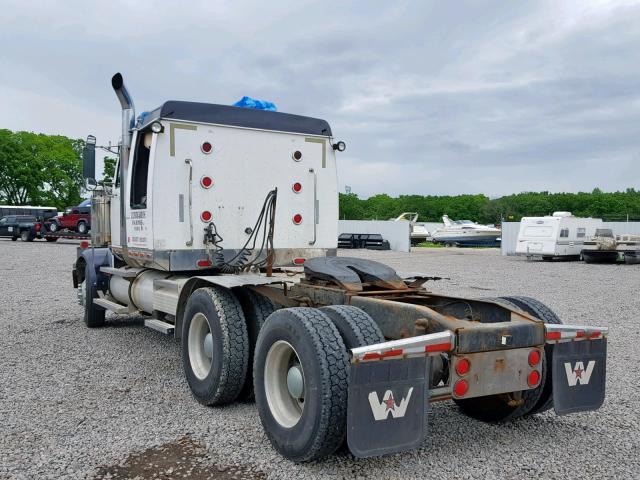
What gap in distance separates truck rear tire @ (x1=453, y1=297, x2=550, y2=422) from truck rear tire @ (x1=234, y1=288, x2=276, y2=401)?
1778mm

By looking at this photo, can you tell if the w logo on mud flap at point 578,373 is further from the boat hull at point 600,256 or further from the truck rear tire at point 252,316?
the boat hull at point 600,256

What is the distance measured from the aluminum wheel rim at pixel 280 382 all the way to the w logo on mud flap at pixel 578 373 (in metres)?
1.89

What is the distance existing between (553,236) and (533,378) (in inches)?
969

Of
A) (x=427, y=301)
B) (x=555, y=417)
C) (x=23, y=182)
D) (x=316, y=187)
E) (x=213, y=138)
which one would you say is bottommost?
(x=555, y=417)

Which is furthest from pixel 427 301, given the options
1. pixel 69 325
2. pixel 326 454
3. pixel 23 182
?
pixel 23 182

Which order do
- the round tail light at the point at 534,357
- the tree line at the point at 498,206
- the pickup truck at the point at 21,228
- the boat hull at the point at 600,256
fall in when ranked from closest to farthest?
the round tail light at the point at 534,357 < the boat hull at the point at 600,256 < the pickup truck at the point at 21,228 < the tree line at the point at 498,206

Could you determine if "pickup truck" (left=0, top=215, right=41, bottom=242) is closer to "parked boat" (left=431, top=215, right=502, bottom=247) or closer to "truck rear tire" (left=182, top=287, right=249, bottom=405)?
"parked boat" (left=431, top=215, right=502, bottom=247)

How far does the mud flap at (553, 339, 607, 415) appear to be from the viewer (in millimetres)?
4250

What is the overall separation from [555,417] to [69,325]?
716 cm

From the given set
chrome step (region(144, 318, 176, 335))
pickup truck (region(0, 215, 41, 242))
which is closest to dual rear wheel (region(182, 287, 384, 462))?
chrome step (region(144, 318, 176, 335))

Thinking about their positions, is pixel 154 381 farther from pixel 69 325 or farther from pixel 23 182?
pixel 23 182

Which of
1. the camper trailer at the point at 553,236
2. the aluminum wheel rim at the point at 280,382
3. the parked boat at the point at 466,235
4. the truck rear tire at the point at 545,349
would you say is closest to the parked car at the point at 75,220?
the camper trailer at the point at 553,236

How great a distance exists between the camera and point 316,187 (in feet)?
23.5

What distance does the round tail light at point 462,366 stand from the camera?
3.81 meters
